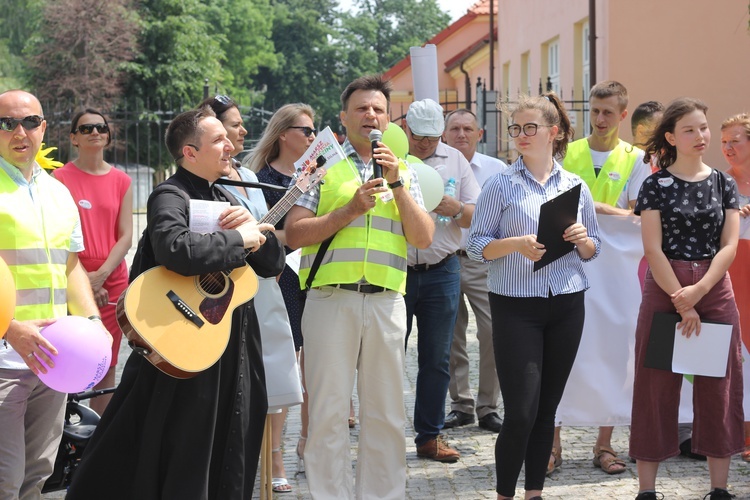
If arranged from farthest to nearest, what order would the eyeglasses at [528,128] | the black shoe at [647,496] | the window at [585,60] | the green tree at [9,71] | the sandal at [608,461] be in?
1. the green tree at [9,71]
2. the window at [585,60]
3. the sandal at [608,461]
4. the black shoe at [647,496]
5. the eyeglasses at [528,128]

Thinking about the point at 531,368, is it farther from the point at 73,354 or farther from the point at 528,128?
the point at 73,354

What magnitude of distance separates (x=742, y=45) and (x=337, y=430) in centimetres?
1376

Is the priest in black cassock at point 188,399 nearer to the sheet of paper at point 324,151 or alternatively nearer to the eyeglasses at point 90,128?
the sheet of paper at point 324,151

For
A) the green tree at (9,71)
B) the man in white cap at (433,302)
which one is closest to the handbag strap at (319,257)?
the man in white cap at (433,302)

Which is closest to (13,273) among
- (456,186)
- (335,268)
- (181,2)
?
(335,268)

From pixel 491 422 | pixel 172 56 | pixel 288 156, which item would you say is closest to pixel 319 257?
pixel 288 156

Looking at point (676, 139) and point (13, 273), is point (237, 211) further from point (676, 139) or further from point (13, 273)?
point (676, 139)

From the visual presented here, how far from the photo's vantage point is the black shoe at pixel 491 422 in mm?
7484

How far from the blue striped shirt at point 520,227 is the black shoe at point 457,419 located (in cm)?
235

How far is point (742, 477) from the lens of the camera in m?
6.19

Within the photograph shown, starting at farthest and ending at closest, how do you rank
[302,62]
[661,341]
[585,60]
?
[302,62] < [585,60] < [661,341]

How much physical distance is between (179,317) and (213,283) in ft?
0.91

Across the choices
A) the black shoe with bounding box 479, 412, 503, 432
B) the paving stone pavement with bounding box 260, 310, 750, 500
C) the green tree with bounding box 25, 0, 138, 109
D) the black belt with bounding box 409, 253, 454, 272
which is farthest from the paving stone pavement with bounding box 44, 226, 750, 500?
the green tree with bounding box 25, 0, 138, 109

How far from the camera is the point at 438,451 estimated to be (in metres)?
6.73
